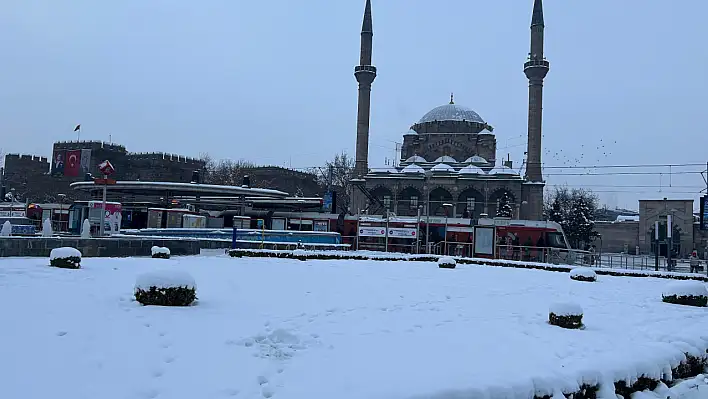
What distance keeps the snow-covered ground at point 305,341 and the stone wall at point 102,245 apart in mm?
2942

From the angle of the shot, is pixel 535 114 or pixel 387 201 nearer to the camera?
pixel 535 114

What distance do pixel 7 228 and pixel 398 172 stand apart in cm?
4371

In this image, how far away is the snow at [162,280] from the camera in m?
9.13

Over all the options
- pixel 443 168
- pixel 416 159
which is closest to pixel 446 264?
pixel 443 168

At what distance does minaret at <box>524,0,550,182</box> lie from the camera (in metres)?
56.5

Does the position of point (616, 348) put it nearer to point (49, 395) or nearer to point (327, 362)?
point (327, 362)

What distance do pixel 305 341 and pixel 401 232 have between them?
2741 cm

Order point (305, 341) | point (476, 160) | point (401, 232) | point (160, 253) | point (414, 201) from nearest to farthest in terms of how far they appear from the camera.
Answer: point (305, 341) → point (160, 253) → point (401, 232) → point (414, 201) → point (476, 160)

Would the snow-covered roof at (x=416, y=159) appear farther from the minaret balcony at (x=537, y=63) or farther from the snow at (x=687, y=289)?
the snow at (x=687, y=289)

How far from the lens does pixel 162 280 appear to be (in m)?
9.18

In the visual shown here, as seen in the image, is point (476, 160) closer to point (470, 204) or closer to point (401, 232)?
point (470, 204)

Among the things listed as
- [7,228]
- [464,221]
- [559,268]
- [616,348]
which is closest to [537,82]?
[464,221]

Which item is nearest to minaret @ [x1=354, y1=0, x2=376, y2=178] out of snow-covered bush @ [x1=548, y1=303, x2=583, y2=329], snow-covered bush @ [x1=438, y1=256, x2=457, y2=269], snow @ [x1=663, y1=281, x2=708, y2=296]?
snow-covered bush @ [x1=438, y1=256, x2=457, y2=269]

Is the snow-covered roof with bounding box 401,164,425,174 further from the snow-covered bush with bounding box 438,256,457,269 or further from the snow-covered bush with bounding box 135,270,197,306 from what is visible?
the snow-covered bush with bounding box 135,270,197,306
